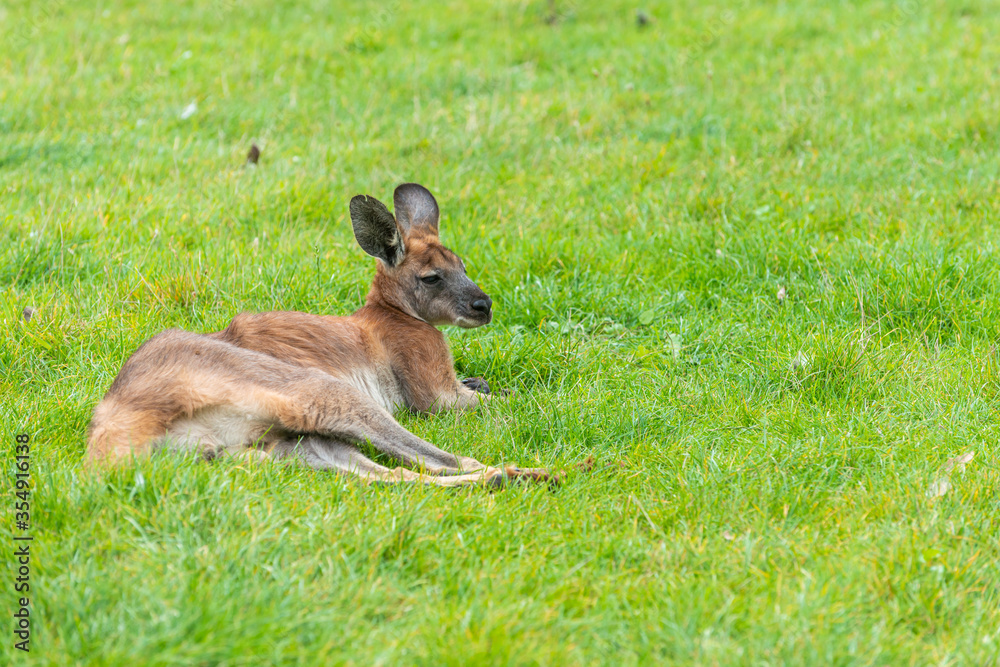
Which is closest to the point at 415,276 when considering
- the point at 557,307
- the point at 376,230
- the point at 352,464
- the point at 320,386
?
the point at 376,230

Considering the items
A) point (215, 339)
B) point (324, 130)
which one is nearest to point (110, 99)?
point (324, 130)

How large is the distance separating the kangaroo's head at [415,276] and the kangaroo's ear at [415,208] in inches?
5.8

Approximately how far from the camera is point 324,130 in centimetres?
732

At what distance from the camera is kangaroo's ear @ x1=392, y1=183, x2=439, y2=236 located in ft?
16.3

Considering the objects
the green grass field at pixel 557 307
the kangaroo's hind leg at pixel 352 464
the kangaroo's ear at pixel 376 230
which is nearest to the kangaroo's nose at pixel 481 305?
the green grass field at pixel 557 307

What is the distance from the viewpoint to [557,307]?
503 centimetres

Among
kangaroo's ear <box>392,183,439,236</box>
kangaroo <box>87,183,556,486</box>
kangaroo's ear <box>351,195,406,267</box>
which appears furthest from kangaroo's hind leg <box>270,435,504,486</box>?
kangaroo's ear <box>392,183,439,236</box>

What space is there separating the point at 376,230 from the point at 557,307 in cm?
107

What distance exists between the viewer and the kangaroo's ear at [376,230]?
4.45 metres

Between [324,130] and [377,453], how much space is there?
4202mm

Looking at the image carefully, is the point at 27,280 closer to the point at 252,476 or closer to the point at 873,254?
the point at 252,476

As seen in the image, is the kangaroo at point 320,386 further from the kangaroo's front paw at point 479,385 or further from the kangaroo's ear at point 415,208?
the kangaroo's ear at point 415,208

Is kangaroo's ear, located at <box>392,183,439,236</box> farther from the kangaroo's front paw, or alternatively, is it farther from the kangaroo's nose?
the kangaroo's front paw

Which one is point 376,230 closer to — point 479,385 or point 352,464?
point 479,385
